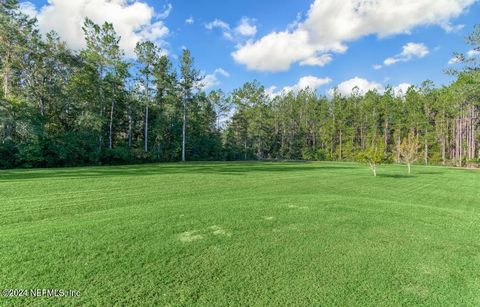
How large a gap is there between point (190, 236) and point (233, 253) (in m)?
0.97

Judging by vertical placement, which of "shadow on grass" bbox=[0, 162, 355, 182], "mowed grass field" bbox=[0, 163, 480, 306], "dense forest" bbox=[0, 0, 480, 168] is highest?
"dense forest" bbox=[0, 0, 480, 168]

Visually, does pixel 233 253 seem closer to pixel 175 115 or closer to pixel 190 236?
pixel 190 236

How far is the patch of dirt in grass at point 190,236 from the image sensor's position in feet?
14.1

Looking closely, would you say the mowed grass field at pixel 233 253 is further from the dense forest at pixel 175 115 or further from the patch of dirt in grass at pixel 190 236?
the dense forest at pixel 175 115

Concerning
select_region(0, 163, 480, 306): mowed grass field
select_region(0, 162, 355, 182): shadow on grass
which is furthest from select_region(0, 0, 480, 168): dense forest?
select_region(0, 163, 480, 306): mowed grass field

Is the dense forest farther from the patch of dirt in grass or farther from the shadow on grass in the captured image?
the patch of dirt in grass

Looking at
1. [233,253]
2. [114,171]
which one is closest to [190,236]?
[233,253]

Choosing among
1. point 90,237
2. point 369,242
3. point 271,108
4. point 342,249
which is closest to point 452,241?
point 369,242

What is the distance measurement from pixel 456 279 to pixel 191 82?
31600mm

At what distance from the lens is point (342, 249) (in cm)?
419

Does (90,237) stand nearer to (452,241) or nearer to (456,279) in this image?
(456,279)

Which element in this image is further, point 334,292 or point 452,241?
point 452,241

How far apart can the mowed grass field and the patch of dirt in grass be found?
0.06 ft

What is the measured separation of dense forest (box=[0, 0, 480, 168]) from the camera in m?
19.1
